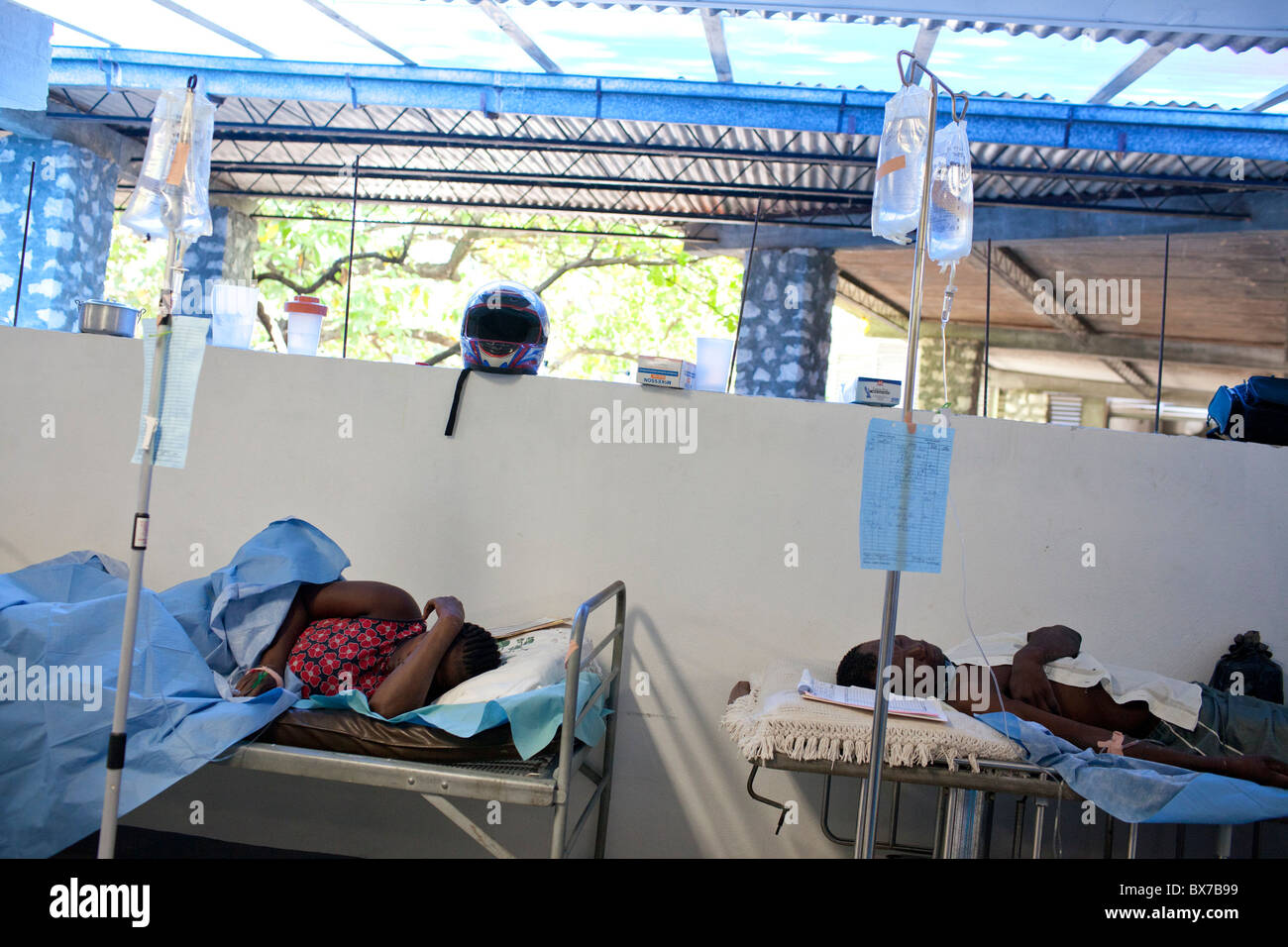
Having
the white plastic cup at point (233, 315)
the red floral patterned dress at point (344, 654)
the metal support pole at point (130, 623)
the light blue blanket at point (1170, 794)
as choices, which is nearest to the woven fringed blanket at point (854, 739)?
the light blue blanket at point (1170, 794)

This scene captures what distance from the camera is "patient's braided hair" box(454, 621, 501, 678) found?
2.52 m

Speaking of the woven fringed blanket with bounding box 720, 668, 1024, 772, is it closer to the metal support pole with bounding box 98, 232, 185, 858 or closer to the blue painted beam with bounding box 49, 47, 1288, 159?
the metal support pole with bounding box 98, 232, 185, 858

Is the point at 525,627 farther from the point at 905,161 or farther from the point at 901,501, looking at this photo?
the point at 905,161

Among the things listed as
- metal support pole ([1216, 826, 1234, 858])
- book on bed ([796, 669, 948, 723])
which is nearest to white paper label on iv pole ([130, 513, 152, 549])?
book on bed ([796, 669, 948, 723])

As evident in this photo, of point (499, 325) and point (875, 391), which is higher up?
point (499, 325)

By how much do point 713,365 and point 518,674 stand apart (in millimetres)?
1255

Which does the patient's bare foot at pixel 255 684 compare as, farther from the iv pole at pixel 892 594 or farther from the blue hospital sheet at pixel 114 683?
the iv pole at pixel 892 594

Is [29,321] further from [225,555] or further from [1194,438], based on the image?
[1194,438]

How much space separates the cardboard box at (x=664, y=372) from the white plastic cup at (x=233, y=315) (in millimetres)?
1289

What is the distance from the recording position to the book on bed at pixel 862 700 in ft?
7.35

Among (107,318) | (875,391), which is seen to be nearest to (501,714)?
(875,391)

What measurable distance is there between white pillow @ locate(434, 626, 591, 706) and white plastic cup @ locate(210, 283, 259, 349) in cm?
139

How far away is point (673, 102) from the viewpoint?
4.68m
